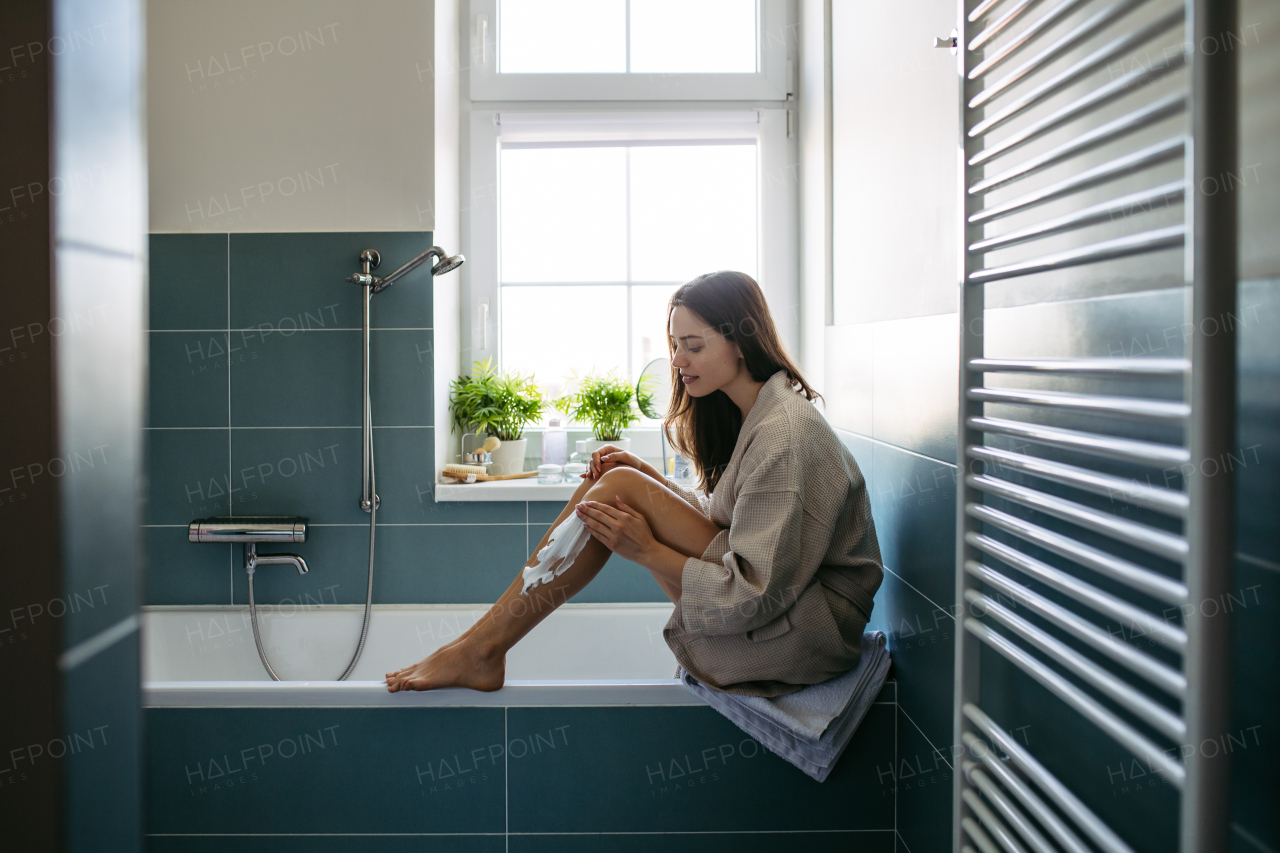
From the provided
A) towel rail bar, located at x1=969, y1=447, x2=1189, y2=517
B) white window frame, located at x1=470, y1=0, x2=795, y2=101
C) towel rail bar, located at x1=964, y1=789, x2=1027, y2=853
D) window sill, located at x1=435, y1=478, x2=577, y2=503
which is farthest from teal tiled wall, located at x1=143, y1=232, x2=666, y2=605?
towel rail bar, located at x1=969, y1=447, x2=1189, y2=517

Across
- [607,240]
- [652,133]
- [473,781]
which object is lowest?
[473,781]

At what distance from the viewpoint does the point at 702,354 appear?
65.9 inches

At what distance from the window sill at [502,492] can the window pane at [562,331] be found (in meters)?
0.44

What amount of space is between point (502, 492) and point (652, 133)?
1.21 m

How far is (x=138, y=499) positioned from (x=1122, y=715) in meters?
0.89

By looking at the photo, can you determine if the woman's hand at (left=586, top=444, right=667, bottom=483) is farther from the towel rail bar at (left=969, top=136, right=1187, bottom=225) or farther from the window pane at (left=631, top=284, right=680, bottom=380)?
the towel rail bar at (left=969, top=136, right=1187, bottom=225)

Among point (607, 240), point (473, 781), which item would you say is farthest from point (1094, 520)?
point (607, 240)

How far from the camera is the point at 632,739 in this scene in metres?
1.48

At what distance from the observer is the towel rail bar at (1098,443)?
678 mm

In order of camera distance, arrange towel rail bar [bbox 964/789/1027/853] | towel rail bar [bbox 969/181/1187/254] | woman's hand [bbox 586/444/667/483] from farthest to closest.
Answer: woman's hand [bbox 586/444/667/483] < towel rail bar [bbox 964/789/1027/853] < towel rail bar [bbox 969/181/1187/254]

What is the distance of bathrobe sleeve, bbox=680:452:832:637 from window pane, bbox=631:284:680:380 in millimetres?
1242

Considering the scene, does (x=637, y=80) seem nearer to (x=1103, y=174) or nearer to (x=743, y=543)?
(x=743, y=543)

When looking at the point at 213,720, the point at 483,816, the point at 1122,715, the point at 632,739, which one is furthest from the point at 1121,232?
the point at 213,720

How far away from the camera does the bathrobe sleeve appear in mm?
1343
